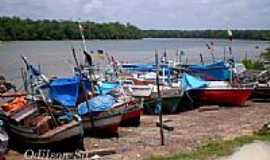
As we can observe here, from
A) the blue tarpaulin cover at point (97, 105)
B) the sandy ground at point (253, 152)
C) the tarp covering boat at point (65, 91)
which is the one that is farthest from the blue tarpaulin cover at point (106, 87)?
the sandy ground at point (253, 152)

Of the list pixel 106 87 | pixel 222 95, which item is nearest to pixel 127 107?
pixel 106 87

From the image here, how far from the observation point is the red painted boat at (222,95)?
27469mm

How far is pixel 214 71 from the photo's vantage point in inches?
1309

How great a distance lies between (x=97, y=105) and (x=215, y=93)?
10.3 metres

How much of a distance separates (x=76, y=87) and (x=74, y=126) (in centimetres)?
483

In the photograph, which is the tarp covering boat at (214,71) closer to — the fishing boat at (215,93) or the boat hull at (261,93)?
the boat hull at (261,93)

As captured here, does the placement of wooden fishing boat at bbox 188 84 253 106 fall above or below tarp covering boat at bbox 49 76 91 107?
below

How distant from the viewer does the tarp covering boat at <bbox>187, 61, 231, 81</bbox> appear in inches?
1275

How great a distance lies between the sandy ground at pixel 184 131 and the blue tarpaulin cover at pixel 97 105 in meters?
0.96

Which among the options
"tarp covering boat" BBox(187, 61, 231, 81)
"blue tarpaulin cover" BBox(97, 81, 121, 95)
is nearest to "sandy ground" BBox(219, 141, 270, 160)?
"blue tarpaulin cover" BBox(97, 81, 121, 95)

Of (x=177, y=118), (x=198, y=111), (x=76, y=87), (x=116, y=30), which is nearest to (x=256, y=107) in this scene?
(x=198, y=111)

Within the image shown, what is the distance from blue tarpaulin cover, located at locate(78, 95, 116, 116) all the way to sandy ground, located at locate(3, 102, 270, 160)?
0.96 meters

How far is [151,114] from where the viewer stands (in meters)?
25.1

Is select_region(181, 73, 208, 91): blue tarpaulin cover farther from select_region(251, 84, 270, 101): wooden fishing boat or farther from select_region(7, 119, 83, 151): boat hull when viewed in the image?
select_region(7, 119, 83, 151): boat hull
